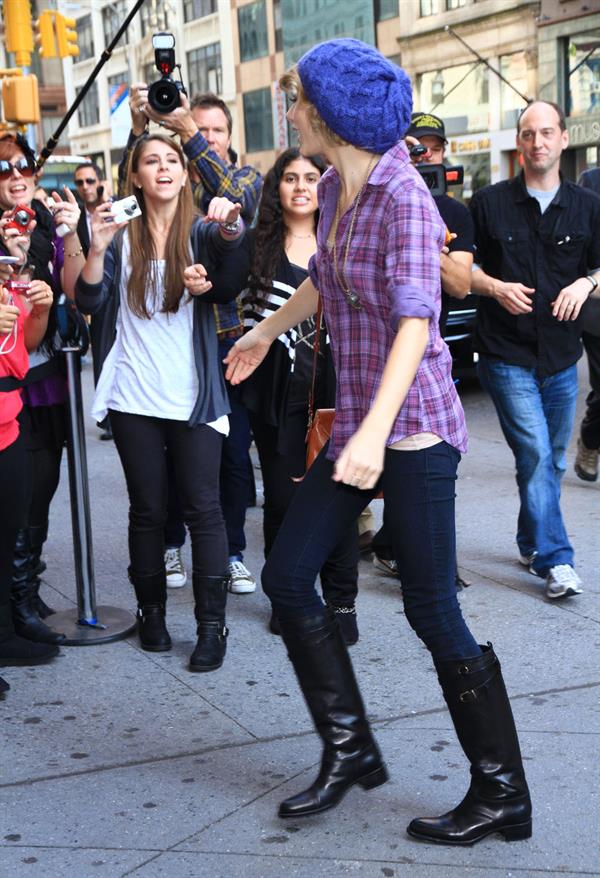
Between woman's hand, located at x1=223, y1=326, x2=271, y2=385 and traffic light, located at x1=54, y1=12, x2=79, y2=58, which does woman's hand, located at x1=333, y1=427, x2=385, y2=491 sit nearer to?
woman's hand, located at x1=223, y1=326, x2=271, y2=385

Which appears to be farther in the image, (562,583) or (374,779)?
(562,583)

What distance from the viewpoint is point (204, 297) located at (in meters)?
4.66

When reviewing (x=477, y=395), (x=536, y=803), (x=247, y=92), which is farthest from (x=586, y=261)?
(x=247, y=92)

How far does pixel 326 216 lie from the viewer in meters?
3.32

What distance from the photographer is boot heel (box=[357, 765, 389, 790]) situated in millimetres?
3445

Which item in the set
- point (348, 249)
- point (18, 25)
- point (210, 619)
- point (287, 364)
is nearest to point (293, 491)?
point (287, 364)

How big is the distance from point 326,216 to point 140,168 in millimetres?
1596

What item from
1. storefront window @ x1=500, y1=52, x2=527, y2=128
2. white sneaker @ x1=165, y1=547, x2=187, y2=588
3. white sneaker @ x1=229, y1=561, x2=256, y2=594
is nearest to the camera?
white sneaker @ x1=229, y1=561, x2=256, y2=594

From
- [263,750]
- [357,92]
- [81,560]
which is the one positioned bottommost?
[263,750]

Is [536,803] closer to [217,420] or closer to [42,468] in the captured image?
[217,420]

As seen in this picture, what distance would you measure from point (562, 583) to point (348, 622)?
1.01m

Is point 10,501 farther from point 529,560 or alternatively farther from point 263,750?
point 529,560

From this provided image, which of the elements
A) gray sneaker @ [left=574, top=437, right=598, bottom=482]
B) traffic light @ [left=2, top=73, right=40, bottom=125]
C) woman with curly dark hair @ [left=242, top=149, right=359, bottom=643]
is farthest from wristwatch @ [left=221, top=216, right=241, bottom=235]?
traffic light @ [left=2, top=73, right=40, bottom=125]

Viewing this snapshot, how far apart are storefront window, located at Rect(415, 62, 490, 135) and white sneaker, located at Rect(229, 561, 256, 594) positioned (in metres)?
28.8
